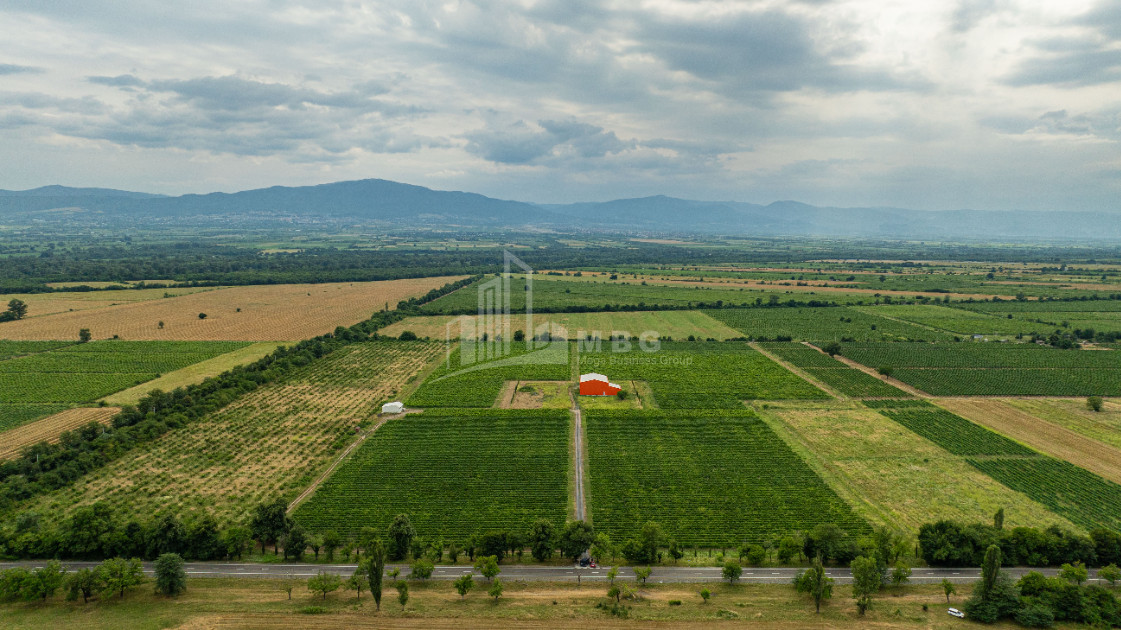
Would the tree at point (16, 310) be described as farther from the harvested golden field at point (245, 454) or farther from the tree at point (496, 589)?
the tree at point (496, 589)

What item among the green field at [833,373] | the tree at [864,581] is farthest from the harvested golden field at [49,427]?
the green field at [833,373]

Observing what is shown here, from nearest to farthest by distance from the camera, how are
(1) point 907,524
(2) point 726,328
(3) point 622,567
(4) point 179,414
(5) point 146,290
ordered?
(3) point 622,567, (1) point 907,524, (4) point 179,414, (2) point 726,328, (5) point 146,290

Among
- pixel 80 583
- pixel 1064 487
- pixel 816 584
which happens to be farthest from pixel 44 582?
pixel 1064 487

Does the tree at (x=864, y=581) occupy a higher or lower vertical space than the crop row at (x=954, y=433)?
lower

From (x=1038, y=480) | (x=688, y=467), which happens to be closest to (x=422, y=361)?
(x=688, y=467)

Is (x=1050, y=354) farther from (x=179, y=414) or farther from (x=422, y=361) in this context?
(x=179, y=414)

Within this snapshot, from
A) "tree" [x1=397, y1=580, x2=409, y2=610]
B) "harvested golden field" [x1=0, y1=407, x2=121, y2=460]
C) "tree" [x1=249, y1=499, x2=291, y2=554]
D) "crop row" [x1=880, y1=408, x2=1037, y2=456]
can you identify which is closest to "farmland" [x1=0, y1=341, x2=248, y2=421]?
"harvested golden field" [x1=0, y1=407, x2=121, y2=460]

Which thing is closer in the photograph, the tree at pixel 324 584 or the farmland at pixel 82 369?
the tree at pixel 324 584
